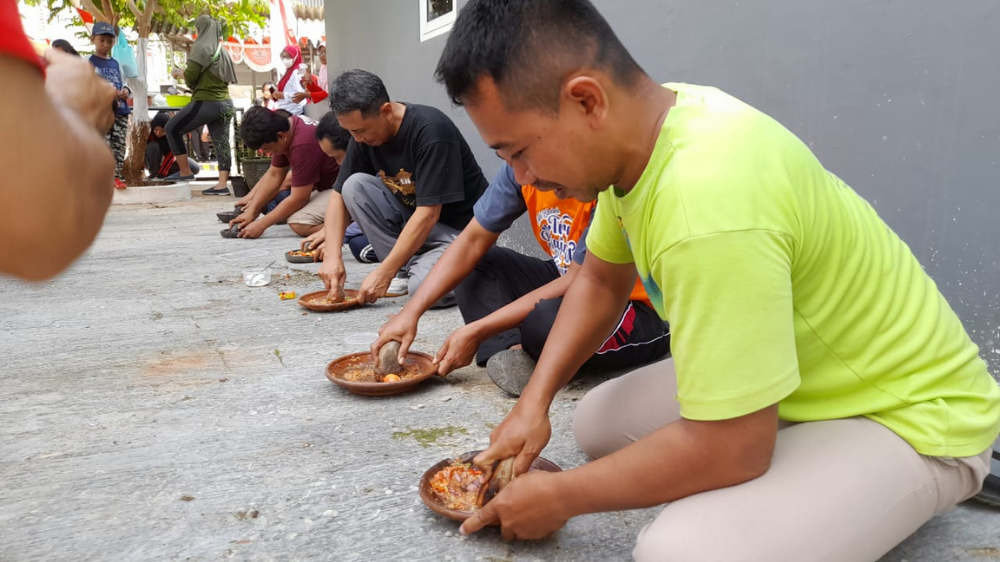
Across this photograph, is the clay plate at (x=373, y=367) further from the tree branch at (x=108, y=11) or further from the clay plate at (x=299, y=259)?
the tree branch at (x=108, y=11)

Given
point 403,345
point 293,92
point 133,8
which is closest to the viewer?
point 403,345

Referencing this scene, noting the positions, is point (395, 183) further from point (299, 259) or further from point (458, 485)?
point (458, 485)

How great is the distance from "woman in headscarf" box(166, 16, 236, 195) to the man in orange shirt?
798cm

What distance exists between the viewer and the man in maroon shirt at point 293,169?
222 inches

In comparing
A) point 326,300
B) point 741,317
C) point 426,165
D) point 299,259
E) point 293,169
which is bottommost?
point 299,259

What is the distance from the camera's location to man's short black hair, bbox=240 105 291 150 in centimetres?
557

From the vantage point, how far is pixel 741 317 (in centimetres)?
109

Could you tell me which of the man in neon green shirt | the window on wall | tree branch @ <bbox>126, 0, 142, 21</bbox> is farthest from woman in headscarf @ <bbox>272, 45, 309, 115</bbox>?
the man in neon green shirt

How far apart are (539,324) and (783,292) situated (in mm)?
1368

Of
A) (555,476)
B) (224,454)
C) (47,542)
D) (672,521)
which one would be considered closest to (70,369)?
(224,454)

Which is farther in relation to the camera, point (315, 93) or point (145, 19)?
point (145, 19)

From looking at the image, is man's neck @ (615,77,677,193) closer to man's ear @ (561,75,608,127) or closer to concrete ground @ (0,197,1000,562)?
man's ear @ (561,75,608,127)

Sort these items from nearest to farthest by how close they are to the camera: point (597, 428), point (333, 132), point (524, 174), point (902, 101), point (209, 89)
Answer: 1. point (524, 174)
2. point (597, 428)
3. point (902, 101)
4. point (333, 132)
5. point (209, 89)

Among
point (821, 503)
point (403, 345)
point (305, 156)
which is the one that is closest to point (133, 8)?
point (305, 156)
